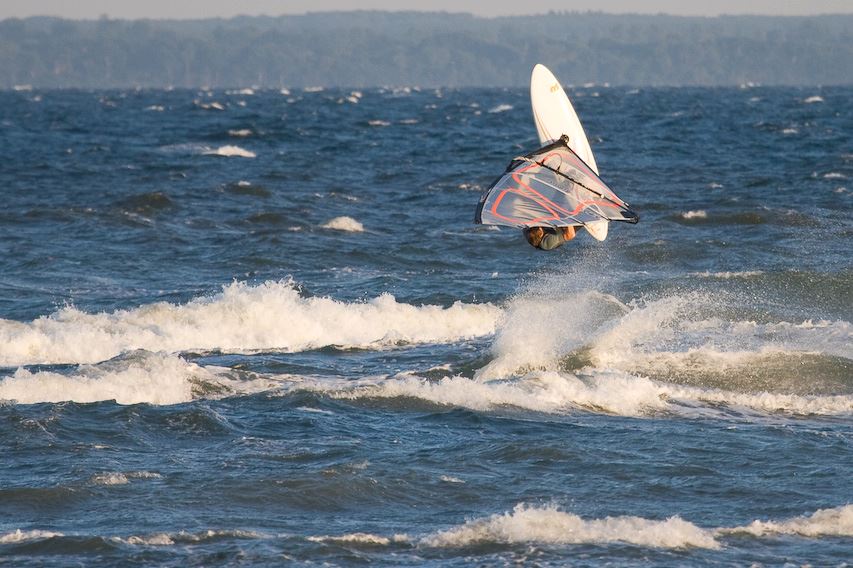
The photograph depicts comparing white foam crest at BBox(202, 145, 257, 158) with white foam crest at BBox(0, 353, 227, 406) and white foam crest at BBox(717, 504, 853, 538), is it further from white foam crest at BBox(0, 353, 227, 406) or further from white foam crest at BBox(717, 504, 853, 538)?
white foam crest at BBox(717, 504, 853, 538)

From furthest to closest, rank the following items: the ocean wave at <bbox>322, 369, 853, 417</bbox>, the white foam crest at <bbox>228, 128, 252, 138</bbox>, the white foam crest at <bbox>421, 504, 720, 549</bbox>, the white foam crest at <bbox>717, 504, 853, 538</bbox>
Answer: the white foam crest at <bbox>228, 128, 252, 138</bbox>
the ocean wave at <bbox>322, 369, 853, 417</bbox>
the white foam crest at <bbox>717, 504, 853, 538</bbox>
the white foam crest at <bbox>421, 504, 720, 549</bbox>


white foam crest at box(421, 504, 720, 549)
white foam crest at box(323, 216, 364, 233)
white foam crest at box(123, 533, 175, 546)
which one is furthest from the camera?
white foam crest at box(323, 216, 364, 233)

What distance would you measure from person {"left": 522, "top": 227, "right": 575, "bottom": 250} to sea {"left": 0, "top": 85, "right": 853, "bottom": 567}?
4.82 ft

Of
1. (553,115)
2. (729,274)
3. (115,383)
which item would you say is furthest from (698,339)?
(115,383)

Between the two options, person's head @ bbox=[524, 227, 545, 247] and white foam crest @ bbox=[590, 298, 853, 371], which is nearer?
person's head @ bbox=[524, 227, 545, 247]

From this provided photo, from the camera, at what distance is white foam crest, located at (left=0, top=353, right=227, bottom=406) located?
12.0 meters

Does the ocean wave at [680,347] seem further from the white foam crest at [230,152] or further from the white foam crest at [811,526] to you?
the white foam crest at [230,152]

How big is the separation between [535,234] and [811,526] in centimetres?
425

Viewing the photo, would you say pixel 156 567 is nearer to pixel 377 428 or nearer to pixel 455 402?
pixel 377 428

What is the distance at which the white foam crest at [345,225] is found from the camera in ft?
76.7

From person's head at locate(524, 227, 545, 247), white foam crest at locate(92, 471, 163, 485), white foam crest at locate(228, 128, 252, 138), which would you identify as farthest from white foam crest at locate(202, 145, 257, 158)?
white foam crest at locate(92, 471, 163, 485)

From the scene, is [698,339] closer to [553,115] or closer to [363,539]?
[553,115]

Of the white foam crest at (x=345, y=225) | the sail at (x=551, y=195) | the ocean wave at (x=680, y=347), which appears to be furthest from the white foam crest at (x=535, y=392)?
the white foam crest at (x=345, y=225)

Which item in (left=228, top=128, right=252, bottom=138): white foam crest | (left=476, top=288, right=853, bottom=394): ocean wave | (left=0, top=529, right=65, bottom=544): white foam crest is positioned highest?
(left=228, top=128, right=252, bottom=138): white foam crest
